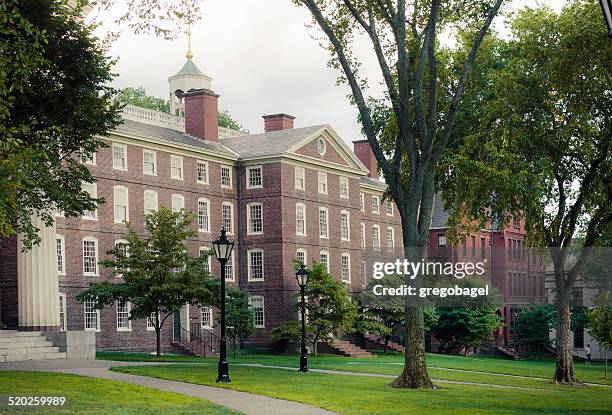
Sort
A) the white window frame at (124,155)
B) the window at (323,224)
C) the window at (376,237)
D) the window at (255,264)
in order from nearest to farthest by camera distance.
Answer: the white window frame at (124,155) < the window at (255,264) < the window at (323,224) < the window at (376,237)

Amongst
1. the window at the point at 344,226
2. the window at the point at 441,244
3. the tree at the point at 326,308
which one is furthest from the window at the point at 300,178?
the window at the point at 441,244

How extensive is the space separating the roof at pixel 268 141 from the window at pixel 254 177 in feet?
2.73

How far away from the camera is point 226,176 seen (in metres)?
54.8

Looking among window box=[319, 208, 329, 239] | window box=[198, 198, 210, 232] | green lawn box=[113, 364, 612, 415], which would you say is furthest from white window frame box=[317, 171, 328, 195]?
green lawn box=[113, 364, 612, 415]

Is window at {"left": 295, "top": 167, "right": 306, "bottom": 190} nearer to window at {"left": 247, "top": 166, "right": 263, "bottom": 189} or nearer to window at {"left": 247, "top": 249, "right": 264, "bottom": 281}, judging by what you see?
window at {"left": 247, "top": 166, "right": 263, "bottom": 189}

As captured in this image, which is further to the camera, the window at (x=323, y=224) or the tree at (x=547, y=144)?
the window at (x=323, y=224)

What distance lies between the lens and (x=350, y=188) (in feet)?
202

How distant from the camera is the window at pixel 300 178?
56.0 m

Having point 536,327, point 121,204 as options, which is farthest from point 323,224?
point 536,327

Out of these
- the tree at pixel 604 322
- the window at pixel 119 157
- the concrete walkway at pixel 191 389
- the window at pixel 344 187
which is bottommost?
the tree at pixel 604 322

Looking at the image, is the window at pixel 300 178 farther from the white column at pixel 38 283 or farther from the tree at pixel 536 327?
the white column at pixel 38 283

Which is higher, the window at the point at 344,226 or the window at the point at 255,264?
the window at the point at 344,226

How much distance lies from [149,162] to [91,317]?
8.85 metres

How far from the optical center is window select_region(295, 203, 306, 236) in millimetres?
56031
